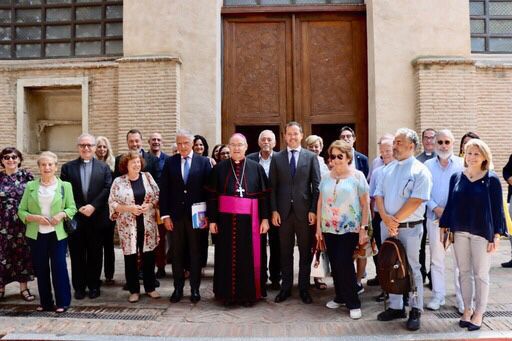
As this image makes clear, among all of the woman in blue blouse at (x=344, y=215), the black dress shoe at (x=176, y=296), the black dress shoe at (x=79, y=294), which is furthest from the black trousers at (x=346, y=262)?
the black dress shoe at (x=79, y=294)

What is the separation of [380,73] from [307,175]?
523 cm

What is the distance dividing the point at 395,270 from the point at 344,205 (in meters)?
0.85

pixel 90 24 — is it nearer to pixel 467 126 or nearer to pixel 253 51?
pixel 253 51

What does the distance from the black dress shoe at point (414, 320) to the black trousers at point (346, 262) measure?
1.95ft

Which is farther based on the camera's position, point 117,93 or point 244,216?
point 117,93

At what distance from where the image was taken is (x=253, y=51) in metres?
10.6

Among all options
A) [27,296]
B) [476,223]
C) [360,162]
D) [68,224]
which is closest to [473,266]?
[476,223]

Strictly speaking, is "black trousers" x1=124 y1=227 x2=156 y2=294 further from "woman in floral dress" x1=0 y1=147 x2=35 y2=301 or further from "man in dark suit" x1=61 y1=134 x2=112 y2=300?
"woman in floral dress" x1=0 y1=147 x2=35 y2=301

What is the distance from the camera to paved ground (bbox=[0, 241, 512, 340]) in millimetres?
4574

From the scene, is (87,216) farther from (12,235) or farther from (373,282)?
(373,282)

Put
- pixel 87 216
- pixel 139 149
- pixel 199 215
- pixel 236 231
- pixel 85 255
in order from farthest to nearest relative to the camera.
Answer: pixel 139 149 → pixel 85 255 → pixel 87 216 → pixel 199 215 → pixel 236 231

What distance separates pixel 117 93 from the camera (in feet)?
33.7

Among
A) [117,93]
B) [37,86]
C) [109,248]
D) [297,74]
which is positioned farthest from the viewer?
[37,86]

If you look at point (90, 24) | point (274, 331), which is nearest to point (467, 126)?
point (274, 331)
